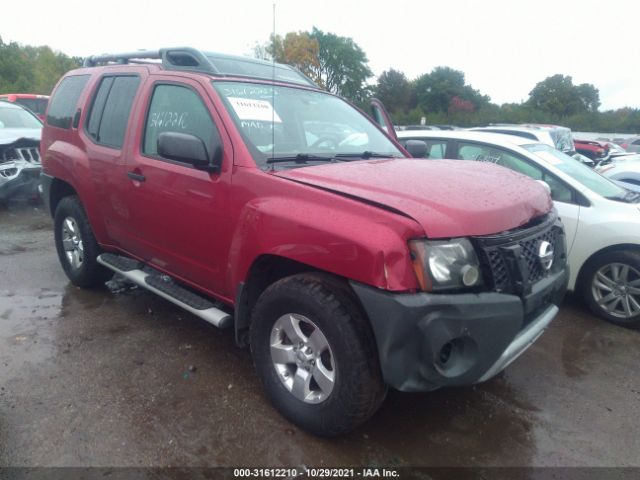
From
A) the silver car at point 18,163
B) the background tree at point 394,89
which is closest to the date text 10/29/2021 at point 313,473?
the silver car at point 18,163

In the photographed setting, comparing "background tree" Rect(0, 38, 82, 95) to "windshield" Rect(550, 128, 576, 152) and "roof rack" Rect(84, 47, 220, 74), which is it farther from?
"roof rack" Rect(84, 47, 220, 74)

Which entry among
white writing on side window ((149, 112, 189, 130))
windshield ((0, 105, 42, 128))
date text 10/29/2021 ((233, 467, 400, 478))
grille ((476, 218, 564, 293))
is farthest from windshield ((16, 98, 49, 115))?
grille ((476, 218, 564, 293))

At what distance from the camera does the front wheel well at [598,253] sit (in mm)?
4223

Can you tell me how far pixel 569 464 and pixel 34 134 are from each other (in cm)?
910

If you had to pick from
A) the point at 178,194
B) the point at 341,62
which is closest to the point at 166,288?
the point at 178,194

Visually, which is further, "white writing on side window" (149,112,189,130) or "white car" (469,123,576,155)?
"white car" (469,123,576,155)

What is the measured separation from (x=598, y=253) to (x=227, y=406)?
3.51 meters

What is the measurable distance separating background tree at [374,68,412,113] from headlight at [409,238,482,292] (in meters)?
66.0

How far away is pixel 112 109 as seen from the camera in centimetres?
402

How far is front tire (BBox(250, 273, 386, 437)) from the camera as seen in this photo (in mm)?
2328

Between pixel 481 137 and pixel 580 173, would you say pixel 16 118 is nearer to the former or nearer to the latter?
pixel 481 137

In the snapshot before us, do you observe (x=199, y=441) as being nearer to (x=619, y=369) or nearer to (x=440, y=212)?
(x=440, y=212)

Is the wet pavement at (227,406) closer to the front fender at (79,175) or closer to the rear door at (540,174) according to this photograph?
the front fender at (79,175)

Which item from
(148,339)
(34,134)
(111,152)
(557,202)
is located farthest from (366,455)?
(34,134)
